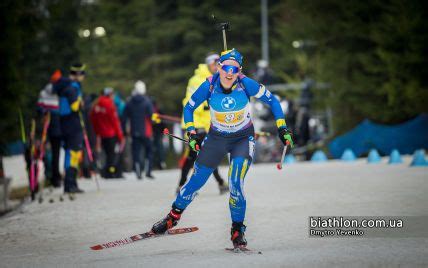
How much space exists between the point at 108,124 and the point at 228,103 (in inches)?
449

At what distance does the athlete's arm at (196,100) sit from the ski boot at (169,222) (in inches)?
33.7

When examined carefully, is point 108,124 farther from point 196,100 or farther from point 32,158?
point 196,100

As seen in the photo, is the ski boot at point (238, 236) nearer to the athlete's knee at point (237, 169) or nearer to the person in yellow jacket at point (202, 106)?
the athlete's knee at point (237, 169)

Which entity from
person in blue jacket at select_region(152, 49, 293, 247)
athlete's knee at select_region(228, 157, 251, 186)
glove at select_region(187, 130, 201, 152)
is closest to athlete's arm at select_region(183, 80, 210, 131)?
person in blue jacket at select_region(152, 49, 293, 247)

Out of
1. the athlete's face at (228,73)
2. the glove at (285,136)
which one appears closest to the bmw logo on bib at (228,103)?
the athlete's face at (228,73)

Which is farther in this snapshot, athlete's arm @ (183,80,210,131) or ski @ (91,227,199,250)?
athlete's arm @ (183,80,210,131)

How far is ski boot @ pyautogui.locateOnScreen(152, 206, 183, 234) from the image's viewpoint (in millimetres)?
9657

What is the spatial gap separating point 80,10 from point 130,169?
84.0 ft

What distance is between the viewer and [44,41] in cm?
4094

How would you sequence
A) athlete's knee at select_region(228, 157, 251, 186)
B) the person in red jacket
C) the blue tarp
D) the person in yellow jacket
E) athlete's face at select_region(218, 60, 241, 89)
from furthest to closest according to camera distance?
the blue tarp, the person in red jacket, the person in yellow jacket, athlete's face at select_region(218, 60, 241, 89), athlete's knee at select_region(228, 157, 251, 186)

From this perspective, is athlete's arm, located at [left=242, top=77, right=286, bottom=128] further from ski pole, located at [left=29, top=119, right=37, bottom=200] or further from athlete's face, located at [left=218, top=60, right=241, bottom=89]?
ski pole, located at [left=29, top=119, right=37, bottom=200]

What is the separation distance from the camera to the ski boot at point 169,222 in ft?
31.7

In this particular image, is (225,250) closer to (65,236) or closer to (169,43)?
(65,236)

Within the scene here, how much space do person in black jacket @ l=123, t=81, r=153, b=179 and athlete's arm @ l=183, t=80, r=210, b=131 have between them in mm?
10831
